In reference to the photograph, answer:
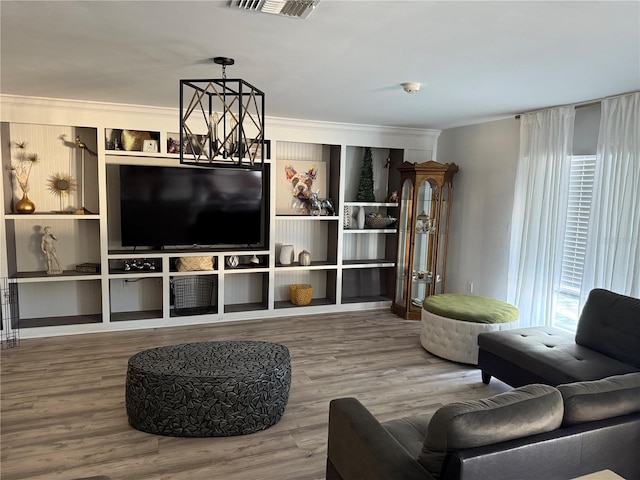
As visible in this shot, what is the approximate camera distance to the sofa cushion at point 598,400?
178cm

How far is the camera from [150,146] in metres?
4.86

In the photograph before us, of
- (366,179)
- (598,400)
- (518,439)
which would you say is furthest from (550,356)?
(366,179)

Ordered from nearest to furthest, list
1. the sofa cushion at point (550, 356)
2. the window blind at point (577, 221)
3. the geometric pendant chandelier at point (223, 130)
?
the geometric pendant chandelier at point (223, 130) < the sofa cushion at point (550, 356) < the window blind at point (577, 221)

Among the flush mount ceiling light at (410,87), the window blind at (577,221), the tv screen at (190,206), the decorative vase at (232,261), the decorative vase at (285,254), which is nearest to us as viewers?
the flush mount ceiling light at (410,87)

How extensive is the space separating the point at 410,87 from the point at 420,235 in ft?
8.36

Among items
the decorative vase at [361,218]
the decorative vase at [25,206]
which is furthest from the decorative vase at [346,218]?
the decorative vase at [25,206]

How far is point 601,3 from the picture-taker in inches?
75.0

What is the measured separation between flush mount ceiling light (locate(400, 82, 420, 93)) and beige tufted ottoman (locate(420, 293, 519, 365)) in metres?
2.06

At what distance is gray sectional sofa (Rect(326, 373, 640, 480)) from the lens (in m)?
1.58

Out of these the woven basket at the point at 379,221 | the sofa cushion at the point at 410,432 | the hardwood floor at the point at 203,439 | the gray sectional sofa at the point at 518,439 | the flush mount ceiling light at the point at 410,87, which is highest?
the flush mount ceiling light at the point at 410,87

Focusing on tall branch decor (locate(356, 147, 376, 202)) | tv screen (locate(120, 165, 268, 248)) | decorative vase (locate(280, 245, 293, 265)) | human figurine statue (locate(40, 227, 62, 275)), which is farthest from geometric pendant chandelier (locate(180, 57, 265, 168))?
tall branch decor (locate(356, 147, 376, 202))

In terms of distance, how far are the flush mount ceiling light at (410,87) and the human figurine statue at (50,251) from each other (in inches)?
151

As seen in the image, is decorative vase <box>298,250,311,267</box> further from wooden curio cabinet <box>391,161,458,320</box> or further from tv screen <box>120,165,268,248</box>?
wooden curio cabinet <box>391,161,458,320</box>

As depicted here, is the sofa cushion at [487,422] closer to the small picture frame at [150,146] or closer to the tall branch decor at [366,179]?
the small picture frame at [150,146]
